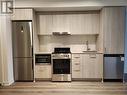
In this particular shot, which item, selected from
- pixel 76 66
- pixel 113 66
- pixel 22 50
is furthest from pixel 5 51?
pixel 113 66

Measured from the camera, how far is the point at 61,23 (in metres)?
5.71

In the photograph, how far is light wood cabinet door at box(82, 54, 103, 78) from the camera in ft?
16.9

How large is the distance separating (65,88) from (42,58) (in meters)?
1.30

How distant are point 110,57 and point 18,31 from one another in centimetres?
301

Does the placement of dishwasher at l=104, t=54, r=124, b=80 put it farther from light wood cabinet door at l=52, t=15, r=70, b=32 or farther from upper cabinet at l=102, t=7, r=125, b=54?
light wood cabinet door at l=52, t=15, r=70, b=32

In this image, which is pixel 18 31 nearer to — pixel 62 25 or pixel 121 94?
pixel 62 25

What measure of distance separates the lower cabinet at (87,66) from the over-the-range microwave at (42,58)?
81 centimetres

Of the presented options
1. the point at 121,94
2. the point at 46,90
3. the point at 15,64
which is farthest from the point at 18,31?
the point at 121,94

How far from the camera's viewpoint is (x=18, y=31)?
512 centimetres

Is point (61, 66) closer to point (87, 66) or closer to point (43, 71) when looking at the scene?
point (43, 71)

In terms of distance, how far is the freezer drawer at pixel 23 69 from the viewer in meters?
5.17

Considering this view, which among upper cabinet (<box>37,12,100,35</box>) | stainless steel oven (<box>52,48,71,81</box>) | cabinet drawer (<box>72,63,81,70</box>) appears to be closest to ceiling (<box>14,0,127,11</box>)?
upper cabinet (<box>37,12,100,35</box>)

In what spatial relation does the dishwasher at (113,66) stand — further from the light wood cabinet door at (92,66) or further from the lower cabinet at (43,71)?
the lower cabinet at (43,71)

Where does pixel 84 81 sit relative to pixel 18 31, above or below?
below
